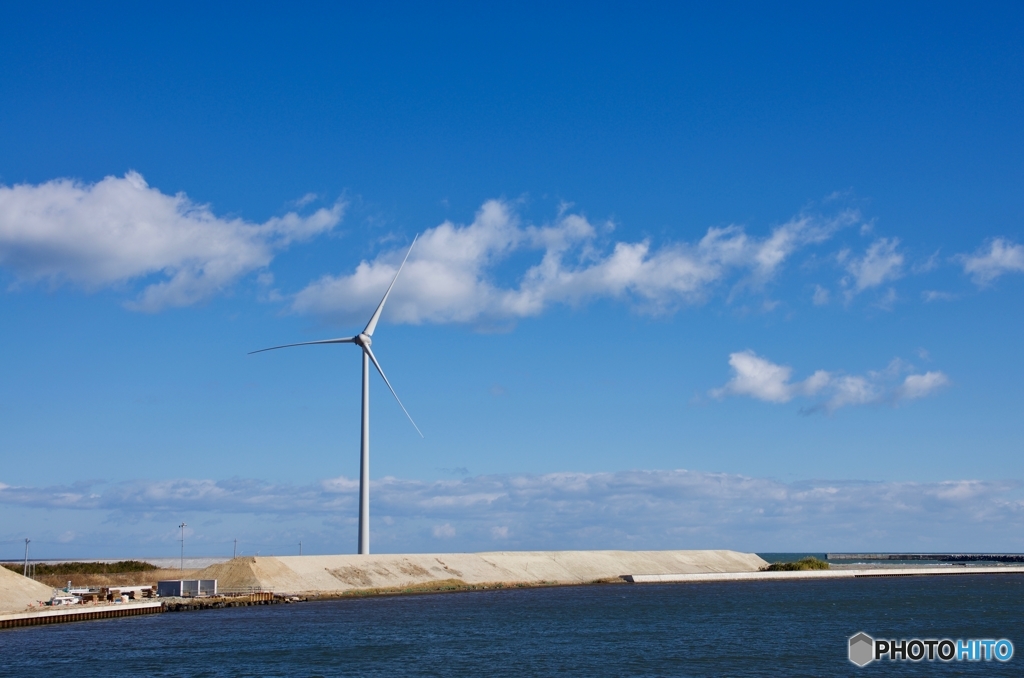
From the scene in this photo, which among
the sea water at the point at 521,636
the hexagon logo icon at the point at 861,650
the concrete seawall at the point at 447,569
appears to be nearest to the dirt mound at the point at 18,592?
the sea water at the point at 521,636

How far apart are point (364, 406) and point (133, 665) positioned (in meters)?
63.5

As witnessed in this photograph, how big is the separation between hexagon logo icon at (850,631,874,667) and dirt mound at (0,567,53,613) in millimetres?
71955

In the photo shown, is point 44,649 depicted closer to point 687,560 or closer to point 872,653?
point 872,653

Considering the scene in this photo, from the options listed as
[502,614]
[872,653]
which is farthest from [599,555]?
[872,653]

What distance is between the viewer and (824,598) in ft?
375

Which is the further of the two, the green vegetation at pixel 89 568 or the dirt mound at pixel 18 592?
the green vegetation at pixel 89 568

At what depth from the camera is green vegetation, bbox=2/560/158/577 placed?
121 meters

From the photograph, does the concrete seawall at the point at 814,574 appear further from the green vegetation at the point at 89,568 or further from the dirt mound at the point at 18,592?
the dirt mound at the point at 18,592

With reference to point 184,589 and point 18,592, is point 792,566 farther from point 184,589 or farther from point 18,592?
point 18,592

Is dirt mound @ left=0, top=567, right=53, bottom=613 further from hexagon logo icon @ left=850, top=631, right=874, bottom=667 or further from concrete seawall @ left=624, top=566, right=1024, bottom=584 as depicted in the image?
concrete seawall @ left=624, top=566, right=1024, bottom=584

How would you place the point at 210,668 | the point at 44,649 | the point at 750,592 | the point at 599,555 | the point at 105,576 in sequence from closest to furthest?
1. the point at 210,668
2. the point at 44,649
3. the point at 105,576
4. the point at 750,592
5. the point at 599,555

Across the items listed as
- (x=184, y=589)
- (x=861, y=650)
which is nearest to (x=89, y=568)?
(x=184, y=589)

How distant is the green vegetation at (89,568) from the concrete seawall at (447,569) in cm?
1219

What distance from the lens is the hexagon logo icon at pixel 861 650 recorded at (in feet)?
192
